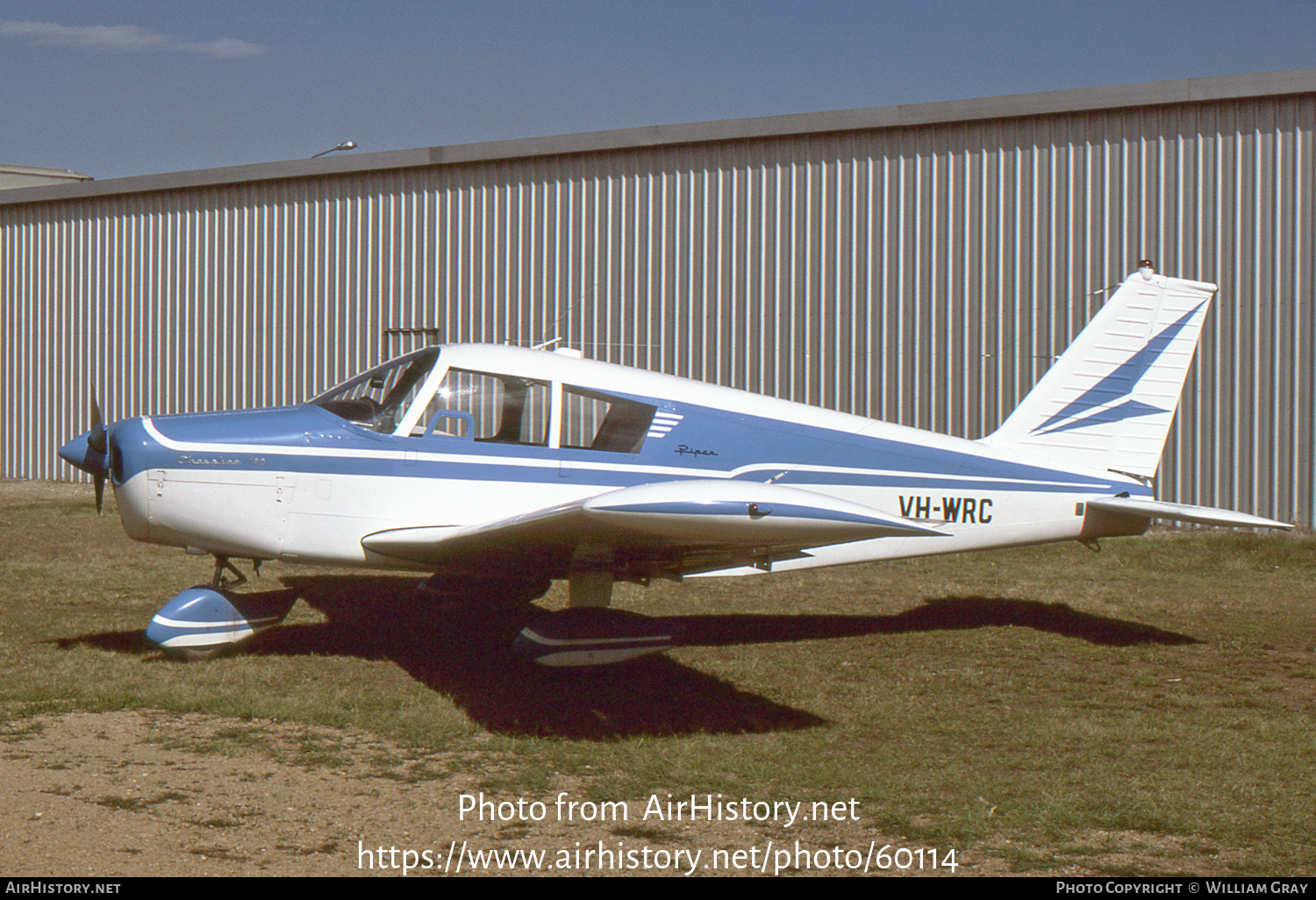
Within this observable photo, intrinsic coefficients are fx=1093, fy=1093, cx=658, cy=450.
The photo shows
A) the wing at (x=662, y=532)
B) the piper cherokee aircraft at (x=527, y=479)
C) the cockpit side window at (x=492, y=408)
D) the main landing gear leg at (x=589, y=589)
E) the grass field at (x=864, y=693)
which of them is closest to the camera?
the grass field at (x=864, y=693)

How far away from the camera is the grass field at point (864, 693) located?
4.44 meters

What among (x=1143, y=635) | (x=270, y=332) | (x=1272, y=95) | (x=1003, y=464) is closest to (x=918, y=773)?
(x=1003, y=464)

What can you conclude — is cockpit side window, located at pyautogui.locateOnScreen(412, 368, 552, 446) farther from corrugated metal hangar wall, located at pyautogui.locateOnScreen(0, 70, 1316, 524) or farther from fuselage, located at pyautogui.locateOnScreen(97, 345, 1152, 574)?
corrugated metal hangar wall, located at pyautogui.locateOnScreen(0, 70, 1316, 524)

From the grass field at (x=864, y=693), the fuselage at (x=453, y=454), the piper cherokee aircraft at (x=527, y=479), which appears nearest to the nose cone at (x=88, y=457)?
the piper cherokee aircraft at (x=527, y=479)

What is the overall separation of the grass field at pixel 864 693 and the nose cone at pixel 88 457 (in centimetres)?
116

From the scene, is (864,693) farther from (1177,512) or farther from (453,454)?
(453,454)

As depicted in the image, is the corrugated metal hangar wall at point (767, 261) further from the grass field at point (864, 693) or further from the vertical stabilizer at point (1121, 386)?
the vertical stabilizer at point (1121, 386)

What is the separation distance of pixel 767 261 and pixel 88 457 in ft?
31.5

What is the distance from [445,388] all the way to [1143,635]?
5.20 meters

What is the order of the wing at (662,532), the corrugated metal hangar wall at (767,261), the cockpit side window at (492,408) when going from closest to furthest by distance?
1. the wing at (662,532)
2. the cockpit side window at (492,408)
3. the corrugated metal hangar wall at (767,261)

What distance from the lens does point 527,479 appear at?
6508mm

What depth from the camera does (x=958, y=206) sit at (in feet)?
44.5

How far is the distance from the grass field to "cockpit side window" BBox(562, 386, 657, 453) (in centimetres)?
140

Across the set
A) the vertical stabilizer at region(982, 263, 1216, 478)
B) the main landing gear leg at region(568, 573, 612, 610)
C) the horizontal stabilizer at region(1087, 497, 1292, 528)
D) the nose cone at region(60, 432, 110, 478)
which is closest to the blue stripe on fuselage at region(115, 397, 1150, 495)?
the nose cone at region(60, 432, 110, 478)
